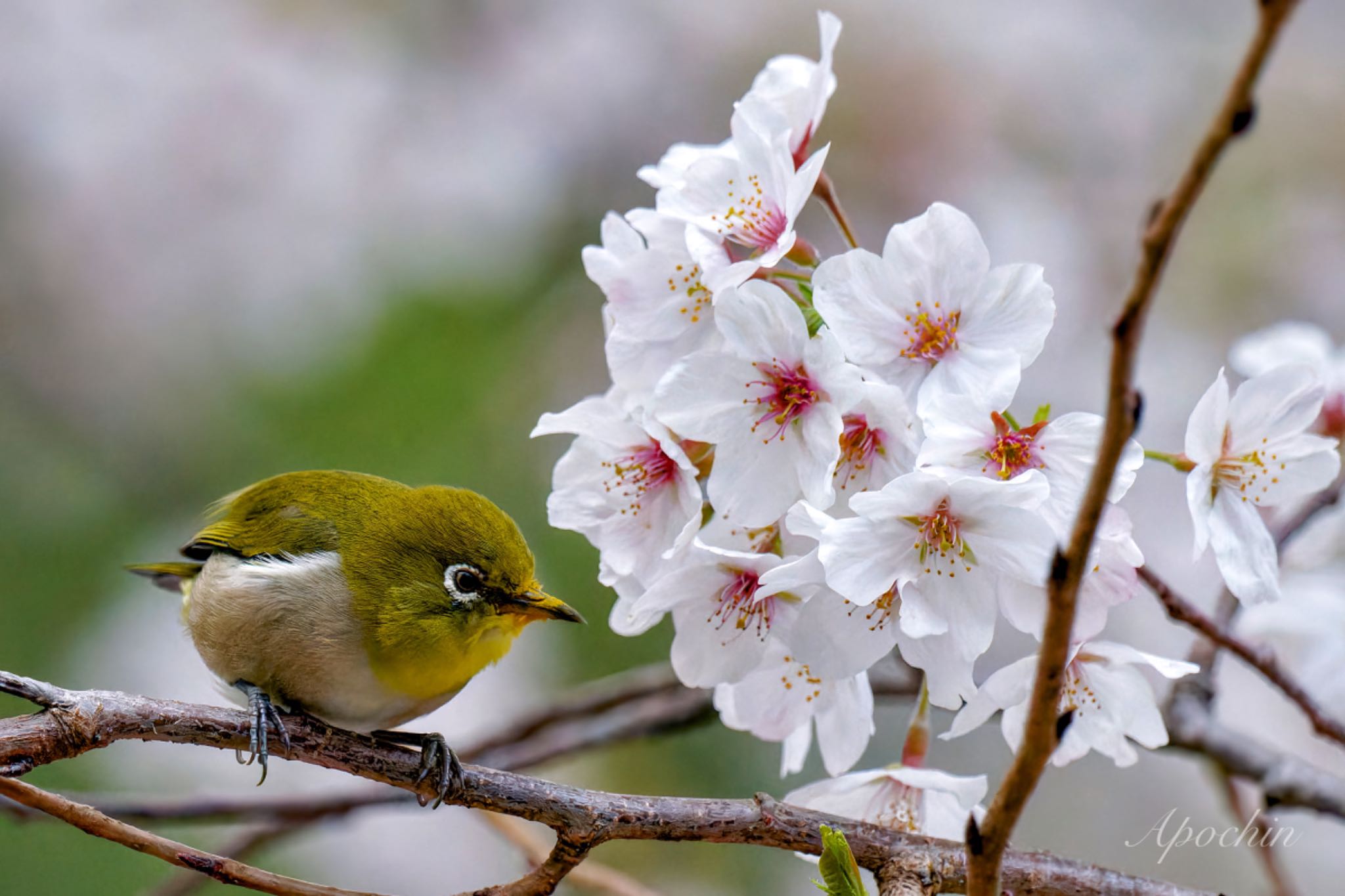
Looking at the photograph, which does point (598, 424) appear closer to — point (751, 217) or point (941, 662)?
point (751, 217)

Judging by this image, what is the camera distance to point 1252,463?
1.03 m

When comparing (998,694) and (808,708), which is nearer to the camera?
(998,694)

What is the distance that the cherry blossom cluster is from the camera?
0.93 metres

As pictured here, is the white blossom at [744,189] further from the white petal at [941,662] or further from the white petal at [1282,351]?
the white petal at [1282,351]

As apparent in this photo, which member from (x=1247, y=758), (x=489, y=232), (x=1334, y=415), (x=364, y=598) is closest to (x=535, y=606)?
(x=364, y=598)

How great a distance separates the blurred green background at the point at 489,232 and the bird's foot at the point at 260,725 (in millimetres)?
1165

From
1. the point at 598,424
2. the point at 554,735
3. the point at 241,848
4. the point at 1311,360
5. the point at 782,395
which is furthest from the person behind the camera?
the point at 554,735

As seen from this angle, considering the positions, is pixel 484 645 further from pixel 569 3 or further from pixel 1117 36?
pixel 1117 36

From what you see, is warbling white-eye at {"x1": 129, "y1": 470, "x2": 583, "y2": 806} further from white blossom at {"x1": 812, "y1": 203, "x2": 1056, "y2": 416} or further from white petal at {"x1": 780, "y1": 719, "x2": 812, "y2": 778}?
white blossom at {"x1": 812, "y1": 203, "x2": 1056, "y2": 416}

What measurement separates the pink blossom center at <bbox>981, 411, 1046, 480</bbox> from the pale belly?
80 cm

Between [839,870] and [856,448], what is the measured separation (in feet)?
1.18

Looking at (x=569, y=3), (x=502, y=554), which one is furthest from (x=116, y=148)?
(x=502, y=554)

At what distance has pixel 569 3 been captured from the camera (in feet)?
9.96

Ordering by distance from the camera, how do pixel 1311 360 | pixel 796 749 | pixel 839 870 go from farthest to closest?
pixel 1311 360 → pixel 796 749 → pixel 839 870
